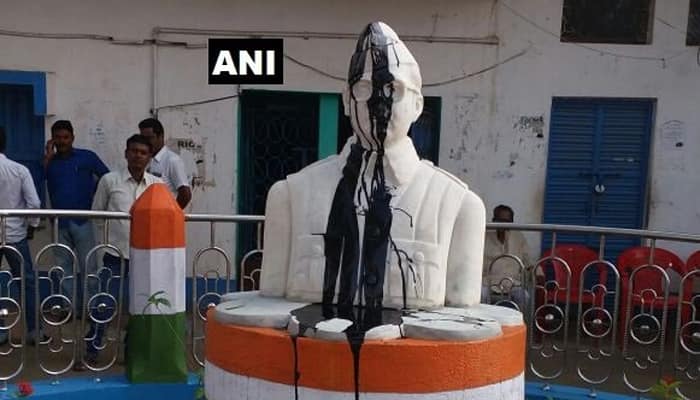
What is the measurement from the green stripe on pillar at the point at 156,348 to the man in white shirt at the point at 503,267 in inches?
73.8

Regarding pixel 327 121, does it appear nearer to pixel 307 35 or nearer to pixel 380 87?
pixel 307 35

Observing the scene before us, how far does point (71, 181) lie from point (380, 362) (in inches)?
174

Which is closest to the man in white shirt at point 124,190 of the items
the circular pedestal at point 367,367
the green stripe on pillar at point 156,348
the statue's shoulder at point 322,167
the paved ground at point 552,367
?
the paved ground at point 552,367

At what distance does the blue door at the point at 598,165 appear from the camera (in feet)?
24.1

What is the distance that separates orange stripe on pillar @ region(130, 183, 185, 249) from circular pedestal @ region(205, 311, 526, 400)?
5.59 ft

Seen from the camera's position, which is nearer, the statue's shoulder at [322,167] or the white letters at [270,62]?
the statue's shoulder at [322,167]

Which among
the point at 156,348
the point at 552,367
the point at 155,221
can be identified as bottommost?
the point at 552,367

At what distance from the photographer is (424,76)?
7.28m

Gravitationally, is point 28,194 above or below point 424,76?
below

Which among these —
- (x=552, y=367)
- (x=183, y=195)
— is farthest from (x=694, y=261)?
(x=183, y=195)

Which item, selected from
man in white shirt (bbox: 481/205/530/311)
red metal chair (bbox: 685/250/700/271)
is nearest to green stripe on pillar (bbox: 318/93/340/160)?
man in white shirt (bbox: 481/205/530/311)

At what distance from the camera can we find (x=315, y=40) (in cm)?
720

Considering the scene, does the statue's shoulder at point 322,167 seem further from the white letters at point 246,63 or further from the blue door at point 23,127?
the blue door at point 23,127

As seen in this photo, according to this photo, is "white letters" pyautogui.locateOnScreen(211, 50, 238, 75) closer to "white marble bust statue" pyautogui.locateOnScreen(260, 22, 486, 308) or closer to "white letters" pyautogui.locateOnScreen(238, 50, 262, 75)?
"white letters" pyautogui.locateOnScreen(238, 50, 262, 75)
